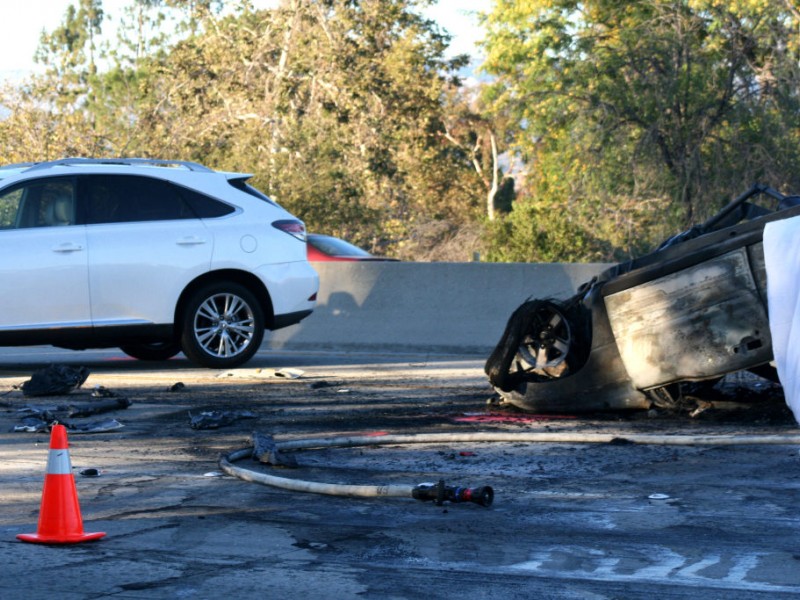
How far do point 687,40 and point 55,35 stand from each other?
73.7 meters

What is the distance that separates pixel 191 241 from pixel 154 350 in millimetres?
1838

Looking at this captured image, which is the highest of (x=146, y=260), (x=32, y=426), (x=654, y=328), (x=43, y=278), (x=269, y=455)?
(x=146, y=260)

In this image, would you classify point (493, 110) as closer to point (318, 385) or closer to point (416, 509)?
point (318, 385)

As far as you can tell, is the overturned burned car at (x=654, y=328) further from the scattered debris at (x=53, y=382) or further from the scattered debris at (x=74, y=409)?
the scattered debris at (x=53, y=382)

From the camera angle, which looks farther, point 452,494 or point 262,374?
point 262,374

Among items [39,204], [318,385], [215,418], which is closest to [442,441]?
[215,418]

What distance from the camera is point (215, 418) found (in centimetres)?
901

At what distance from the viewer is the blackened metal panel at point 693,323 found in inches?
328

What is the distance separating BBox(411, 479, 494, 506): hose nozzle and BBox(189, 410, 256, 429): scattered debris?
9.62 feet

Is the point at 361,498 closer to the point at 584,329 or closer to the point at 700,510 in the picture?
the point at 700,510

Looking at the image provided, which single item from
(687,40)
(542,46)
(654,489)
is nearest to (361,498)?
(654,489)

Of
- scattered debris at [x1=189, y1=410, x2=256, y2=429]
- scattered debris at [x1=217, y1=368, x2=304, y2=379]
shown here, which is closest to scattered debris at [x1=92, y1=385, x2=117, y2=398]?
scattered debris at [x1=189, y1=410, x2=256, y2=429]

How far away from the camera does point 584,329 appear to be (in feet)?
30.0

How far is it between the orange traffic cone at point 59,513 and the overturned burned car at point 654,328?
434cm
